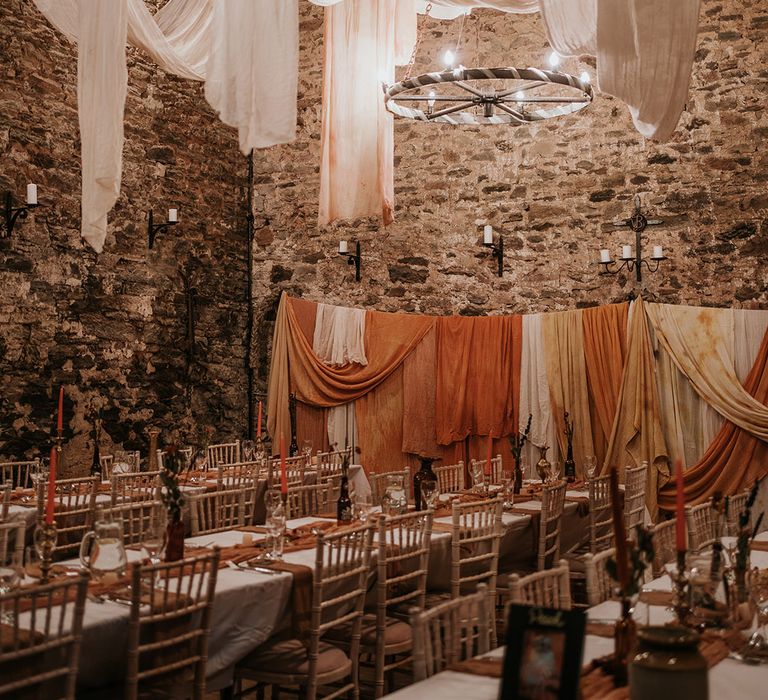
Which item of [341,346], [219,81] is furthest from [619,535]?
[341,346]

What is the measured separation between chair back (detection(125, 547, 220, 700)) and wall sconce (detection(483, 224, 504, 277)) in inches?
277

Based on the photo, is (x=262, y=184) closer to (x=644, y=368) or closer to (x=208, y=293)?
(x=208, y=293)

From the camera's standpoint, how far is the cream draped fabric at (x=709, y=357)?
8250mm

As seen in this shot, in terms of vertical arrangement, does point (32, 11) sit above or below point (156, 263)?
above

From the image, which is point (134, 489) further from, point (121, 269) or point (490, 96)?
point (121, 269)

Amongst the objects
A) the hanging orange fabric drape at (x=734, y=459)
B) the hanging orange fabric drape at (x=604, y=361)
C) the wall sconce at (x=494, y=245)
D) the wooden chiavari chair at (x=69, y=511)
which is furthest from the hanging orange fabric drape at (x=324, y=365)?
the wooden chiavari chair at (x=69, y=511)

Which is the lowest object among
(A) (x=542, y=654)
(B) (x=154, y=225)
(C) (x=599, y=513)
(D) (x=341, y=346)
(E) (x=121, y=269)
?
(C) (x=599, y=513)

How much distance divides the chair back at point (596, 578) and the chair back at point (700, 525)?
0.86 m

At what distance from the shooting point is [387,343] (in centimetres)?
1009

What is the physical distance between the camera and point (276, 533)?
408 centimetres

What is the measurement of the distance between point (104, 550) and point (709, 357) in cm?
648

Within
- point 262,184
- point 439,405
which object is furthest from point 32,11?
point 439,405

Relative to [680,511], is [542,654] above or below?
below

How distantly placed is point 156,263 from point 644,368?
4970 millimetres
